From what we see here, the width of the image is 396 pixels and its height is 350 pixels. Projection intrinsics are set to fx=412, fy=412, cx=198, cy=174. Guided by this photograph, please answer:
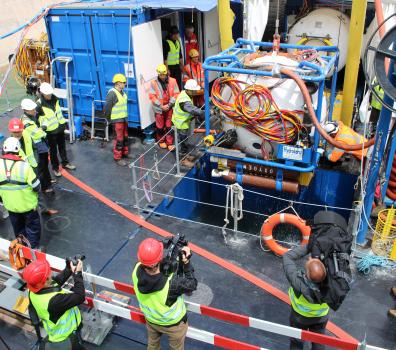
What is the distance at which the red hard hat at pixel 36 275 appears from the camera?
3.85 m

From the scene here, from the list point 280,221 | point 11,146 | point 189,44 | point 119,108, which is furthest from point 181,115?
point 11,146

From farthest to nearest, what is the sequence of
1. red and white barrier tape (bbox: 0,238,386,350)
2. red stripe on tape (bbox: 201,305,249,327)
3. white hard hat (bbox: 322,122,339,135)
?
white hard hat (bbox: 322,122,339,135) < red stripe on tape (bbox: 201,305,249,327) < red and white barrier tape (bbox: 0,238,386,350)

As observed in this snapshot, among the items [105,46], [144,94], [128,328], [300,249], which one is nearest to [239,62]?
[144,94]

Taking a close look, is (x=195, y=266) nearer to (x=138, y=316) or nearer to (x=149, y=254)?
(x=138, y=316)

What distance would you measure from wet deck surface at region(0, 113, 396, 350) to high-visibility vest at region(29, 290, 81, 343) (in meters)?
0.90

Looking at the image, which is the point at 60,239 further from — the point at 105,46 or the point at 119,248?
the point at 105,46

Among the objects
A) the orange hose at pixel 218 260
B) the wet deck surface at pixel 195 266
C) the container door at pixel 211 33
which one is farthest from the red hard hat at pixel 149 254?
the container door at pixel 211 33

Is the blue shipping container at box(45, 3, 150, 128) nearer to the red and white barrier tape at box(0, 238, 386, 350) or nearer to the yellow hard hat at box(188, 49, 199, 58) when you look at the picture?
the yellow hard hat at box(188, 49, 199, 58)

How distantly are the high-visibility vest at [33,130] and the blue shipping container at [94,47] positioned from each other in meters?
2.82

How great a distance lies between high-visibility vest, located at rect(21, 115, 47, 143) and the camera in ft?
23.6

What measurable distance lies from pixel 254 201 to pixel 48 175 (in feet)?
14.3

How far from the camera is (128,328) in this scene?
5227mm

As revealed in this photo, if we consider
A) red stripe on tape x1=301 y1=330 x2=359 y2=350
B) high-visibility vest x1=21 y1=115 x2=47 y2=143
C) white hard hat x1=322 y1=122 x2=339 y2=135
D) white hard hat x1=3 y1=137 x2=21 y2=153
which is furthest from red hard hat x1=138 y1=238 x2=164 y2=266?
white hard hat x1=322 y1=122 x2=339 y2=135

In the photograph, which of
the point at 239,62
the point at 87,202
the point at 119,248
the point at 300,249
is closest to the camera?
the point at 300,249
